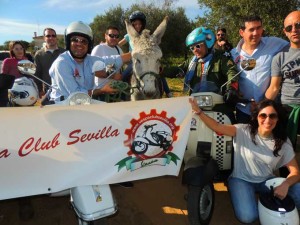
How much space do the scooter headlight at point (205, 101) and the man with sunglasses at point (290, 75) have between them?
89cm

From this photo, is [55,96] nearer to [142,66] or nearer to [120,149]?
[120,149]

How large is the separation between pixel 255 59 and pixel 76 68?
2.17 meters

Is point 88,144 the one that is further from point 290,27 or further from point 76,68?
point 290,27

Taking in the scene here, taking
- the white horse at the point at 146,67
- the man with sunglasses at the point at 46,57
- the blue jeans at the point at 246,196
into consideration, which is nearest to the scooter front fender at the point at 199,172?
the blue jeans at the point at 246,196

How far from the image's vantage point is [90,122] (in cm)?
264

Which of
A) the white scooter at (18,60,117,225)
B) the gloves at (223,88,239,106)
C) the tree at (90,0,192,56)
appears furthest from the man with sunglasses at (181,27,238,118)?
the tree at (90,0,192,56)

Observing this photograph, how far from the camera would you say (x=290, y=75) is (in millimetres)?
3754

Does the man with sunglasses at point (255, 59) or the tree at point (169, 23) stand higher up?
the tree at point (169, 23)

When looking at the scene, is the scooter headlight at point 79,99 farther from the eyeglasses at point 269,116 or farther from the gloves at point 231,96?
the eyeglasses at point 269,116

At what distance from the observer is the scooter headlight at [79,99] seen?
2756 millimetres

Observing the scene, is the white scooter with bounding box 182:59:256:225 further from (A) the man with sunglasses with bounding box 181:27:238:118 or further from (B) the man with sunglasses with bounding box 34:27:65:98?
(B) the man with sunglasses with bounding box 34:27:65:98

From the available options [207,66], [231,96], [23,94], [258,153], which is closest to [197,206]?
[258,153]

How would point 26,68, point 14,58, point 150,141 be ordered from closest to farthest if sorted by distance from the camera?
point 150,141, point 26,68, point 14,58

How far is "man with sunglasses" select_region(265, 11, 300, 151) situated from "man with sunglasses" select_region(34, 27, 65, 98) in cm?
391
